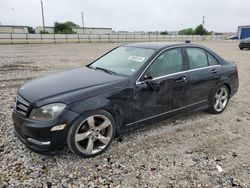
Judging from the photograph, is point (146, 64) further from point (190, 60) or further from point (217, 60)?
point (217, 60)

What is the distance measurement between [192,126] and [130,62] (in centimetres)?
162

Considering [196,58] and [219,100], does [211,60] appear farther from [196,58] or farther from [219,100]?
[219,100]

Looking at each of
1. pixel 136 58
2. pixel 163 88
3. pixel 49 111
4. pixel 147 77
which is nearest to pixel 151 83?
pixel 147 77

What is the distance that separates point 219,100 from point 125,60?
2246mm

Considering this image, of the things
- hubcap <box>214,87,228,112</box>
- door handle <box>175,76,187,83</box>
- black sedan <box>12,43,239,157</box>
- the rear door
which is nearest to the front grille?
black sedan <box>12,43,239,157</box>

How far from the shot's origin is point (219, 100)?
4.46m

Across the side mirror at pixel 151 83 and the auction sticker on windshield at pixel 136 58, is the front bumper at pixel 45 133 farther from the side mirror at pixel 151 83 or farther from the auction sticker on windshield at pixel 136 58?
the auction sticker on windshield at pixel 136 58

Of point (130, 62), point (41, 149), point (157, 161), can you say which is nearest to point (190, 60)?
point (130, 62)

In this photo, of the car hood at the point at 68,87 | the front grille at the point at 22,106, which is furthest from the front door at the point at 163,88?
the front grille at the point at 22,106

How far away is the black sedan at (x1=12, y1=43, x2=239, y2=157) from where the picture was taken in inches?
101

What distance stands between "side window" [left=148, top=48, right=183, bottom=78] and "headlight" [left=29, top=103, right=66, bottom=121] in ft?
4.68

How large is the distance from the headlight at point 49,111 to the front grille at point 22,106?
0.64 feet

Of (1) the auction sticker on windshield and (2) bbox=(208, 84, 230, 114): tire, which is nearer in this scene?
(1) the auction sticker on windshield

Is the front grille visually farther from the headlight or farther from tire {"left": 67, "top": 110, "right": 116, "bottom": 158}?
tire {"left": 67, "top": 110, "right": 116, "bottom": 158}
